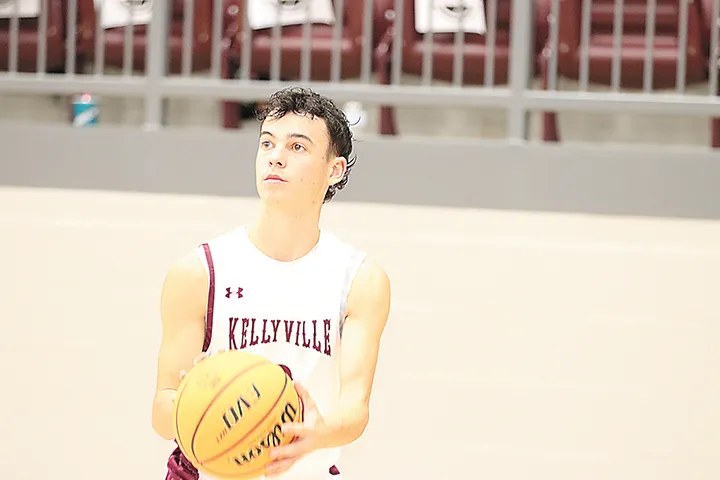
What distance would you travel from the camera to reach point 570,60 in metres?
5.50

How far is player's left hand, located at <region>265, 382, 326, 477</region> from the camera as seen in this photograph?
73.7 inches

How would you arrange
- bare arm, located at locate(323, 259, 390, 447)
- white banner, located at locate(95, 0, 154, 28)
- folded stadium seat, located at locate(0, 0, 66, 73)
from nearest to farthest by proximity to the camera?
bare arm, located at locate(323, 259, 390, 447) → white banner, located at locate(95, 0, 154, 28) → folded stadium seat, located at locate(0, 0, 66, 73)

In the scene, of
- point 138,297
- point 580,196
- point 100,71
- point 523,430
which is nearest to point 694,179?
point 580,196

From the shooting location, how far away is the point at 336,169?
219 centimetres

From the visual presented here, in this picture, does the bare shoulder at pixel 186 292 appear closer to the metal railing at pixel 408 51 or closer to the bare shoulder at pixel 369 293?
the bare shoulder at pixel 369 293

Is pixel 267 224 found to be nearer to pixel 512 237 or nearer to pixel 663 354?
pixel 663 354

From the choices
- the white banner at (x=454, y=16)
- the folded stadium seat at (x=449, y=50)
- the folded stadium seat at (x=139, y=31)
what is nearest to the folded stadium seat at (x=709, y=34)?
the folded stadium seat at (x=449, y=50)

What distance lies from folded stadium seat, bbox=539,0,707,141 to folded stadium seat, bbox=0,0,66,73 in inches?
107

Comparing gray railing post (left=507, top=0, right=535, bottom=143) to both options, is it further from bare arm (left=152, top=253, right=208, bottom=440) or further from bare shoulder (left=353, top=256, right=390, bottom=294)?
bare arm (left=152, top=253, right=208, bottom=440)

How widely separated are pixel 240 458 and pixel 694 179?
11.3 feet

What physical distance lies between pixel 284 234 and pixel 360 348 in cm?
27

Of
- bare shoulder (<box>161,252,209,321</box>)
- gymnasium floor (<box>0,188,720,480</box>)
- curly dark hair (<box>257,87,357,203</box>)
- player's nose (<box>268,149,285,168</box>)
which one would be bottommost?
gymnasium floor (<box>0,188,720,480</box>)

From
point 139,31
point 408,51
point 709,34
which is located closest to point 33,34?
point 139,31

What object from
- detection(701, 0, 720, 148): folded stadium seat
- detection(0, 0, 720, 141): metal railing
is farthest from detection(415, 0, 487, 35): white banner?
detection(701, 0, 720, 148): folded stadium seat
